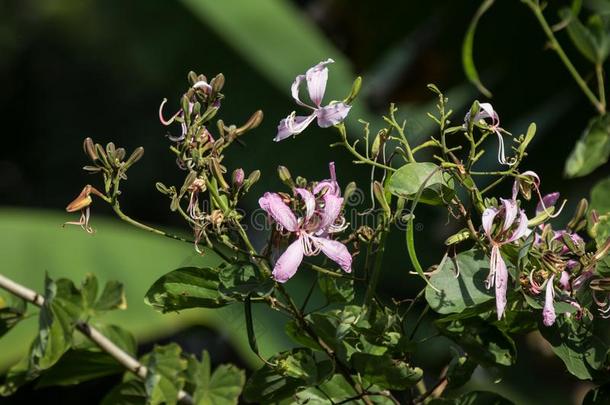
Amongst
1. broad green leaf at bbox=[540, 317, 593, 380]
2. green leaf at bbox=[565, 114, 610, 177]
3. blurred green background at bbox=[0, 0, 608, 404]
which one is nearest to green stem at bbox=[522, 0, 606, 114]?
green leaf at bbox=[565, 114, 610, 177]

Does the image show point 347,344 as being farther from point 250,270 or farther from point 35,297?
point 35,297

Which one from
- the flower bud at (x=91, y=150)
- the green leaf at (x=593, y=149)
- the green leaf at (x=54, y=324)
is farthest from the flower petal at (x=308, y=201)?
the green leaf at (x=593, y=149)

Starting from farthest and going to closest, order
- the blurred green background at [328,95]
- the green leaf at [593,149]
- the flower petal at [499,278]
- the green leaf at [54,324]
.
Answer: the blurred green background at [328,95] → the green leaf at [593,149] → the green leaf at [54,324] → the flower petal at [499,278]

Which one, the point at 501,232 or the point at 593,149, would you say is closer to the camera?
the point at 501,232

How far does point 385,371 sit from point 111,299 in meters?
0.24

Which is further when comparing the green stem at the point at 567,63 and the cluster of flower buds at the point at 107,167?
the green stem at the point at 567,63

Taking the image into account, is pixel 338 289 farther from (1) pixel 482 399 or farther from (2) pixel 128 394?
(2) pixel 128 394

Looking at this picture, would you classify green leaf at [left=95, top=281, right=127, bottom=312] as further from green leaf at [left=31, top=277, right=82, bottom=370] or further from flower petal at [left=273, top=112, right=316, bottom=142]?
flower petal at [left=273, top=112, right=316, bottom=142]

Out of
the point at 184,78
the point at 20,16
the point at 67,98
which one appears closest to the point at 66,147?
the point at 67,98

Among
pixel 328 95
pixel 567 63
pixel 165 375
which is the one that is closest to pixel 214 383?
pixel 165 375

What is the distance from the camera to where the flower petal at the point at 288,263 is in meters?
0.46

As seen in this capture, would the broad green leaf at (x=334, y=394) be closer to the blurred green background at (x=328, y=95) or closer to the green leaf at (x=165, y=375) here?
the green leaf at (x=165, y=375)

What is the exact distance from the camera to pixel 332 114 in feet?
1.59

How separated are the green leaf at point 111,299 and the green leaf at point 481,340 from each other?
247 mm
